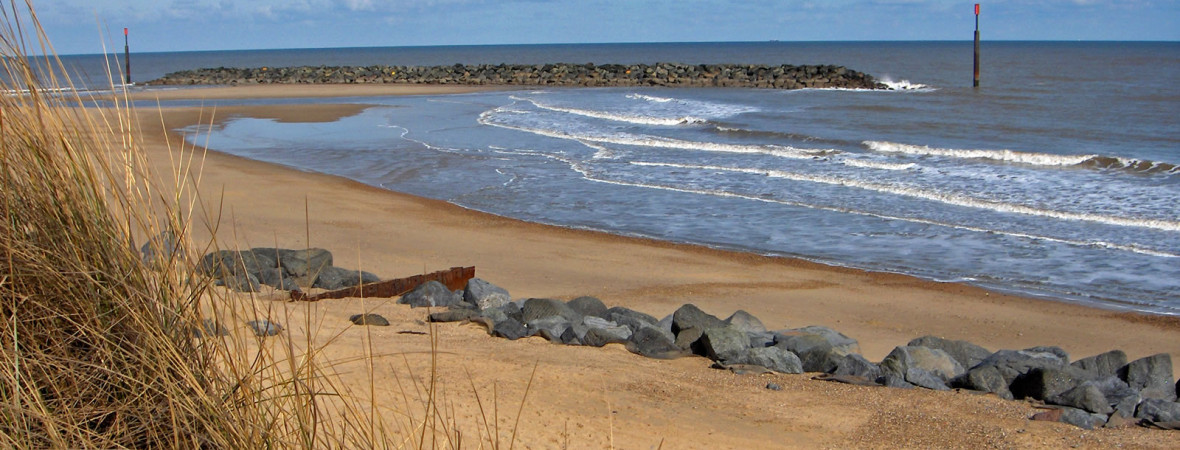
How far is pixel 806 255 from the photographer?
10.9 metres

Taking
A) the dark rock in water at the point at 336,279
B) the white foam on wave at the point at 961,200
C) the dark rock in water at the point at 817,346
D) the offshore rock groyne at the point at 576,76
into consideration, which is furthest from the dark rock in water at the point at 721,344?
the offshore rock groyne at the point at 576,76

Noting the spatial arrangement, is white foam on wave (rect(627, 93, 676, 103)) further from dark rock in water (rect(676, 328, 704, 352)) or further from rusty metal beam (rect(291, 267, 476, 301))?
dark rock in water (rect(676, 328, 704, 352))

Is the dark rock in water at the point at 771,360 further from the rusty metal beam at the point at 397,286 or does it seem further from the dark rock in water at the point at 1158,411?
the rusty metal beam at the point at 397,286

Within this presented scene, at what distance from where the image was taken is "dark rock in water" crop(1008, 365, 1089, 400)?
228 inches

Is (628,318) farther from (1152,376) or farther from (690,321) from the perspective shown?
(1152,376)

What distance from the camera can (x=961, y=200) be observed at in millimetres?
13969

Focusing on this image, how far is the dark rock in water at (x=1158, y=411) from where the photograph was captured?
5.37 metres

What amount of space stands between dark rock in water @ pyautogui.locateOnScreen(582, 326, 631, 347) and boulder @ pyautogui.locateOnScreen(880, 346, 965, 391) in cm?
166

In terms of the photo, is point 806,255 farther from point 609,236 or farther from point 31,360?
point 31,360

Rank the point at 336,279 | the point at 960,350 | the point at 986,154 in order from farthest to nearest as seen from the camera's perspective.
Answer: the point at 986,154
the point at 336,279
the point at 960,350

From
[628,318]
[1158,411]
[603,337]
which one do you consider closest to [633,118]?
[628,318]

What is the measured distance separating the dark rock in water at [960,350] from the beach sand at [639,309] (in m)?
0.42

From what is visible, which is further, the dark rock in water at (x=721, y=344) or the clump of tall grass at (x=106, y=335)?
the dark rock in water at (x=721, y=344)

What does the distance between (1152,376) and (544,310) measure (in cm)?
396
